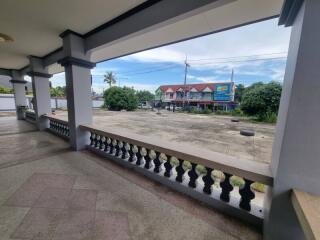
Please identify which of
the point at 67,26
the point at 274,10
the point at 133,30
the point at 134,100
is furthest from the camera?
the point at 134,100

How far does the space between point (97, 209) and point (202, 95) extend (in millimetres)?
24849

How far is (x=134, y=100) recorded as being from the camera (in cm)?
2094

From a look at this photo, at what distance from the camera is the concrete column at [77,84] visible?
2885 mm

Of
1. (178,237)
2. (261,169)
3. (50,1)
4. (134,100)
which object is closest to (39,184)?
(178,237)

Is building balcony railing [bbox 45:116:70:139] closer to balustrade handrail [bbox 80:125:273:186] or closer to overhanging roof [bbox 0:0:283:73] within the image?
overhanging roof [bbox 0:0:283:73]

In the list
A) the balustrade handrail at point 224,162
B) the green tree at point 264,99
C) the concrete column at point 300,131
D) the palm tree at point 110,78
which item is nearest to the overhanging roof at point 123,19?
the concrete column at point 300,131

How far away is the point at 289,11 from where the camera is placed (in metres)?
1.03

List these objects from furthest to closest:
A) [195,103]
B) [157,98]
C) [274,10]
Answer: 1. [157,98]
2. [195,103]
3. [274,10]

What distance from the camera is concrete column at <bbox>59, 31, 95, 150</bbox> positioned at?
2885 millimetres

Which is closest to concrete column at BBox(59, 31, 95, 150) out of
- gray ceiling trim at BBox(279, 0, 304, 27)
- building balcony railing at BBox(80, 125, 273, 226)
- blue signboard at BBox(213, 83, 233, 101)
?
building balcony railing at BBox(80, 125, 273, 226)

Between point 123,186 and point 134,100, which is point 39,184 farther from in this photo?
point 134,100

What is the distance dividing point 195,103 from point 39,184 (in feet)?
82.4

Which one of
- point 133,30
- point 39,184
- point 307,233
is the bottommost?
point 39,184

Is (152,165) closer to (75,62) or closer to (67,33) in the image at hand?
(75,62)
